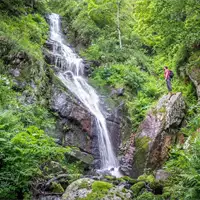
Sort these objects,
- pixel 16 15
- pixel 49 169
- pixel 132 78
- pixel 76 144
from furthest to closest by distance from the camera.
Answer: pixel 132 78
pixel 16 15
pixel 76 144
pixel 49 169

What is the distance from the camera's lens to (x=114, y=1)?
2131 cm

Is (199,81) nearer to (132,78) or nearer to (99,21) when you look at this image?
(132,78)

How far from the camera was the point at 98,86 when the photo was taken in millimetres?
16031

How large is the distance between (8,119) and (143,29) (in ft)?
32.8

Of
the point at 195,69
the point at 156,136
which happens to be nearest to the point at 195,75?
the point at 195,69

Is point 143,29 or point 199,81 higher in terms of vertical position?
point 143,29

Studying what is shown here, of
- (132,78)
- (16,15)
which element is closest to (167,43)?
(132,78)

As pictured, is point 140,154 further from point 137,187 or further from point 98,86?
point 98,86

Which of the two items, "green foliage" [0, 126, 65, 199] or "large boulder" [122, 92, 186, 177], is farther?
"large boulder" [122, 92, 186, 177]

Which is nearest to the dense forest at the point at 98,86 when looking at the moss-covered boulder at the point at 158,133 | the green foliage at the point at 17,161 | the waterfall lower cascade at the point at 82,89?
the green foliage at the point at 17,161

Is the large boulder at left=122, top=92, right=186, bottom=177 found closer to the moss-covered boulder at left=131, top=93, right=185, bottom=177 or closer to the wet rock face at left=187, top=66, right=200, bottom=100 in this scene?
the moss-covered boulder at left=131, top=93, right=185, bottom=177

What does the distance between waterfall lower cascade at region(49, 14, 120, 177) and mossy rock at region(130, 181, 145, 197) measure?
13.0 ft

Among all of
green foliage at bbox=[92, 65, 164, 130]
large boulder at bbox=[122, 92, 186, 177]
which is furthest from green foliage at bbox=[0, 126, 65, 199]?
green foliage at bbox=[92, 65, 164, 130]

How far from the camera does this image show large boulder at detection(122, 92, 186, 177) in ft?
35.4
